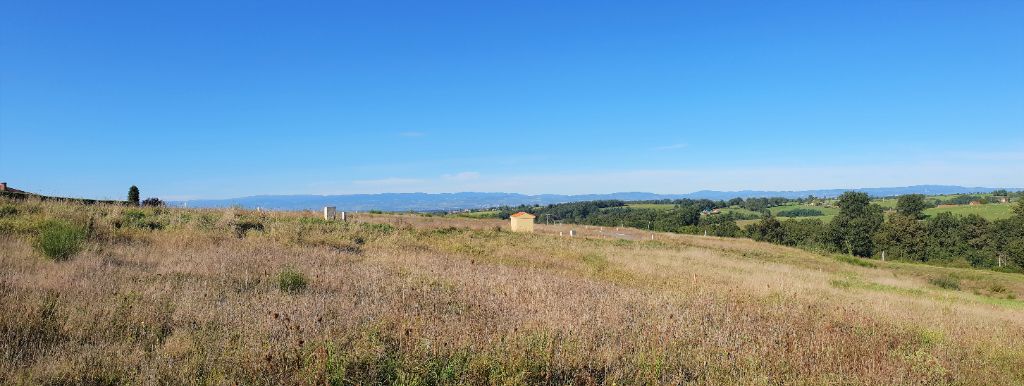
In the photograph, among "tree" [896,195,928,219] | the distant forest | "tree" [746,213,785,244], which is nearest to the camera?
the distant forest

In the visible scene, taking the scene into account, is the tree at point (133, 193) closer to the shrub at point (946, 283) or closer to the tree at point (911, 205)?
the shrub at point (946, 283)

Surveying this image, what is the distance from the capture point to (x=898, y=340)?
7262mm

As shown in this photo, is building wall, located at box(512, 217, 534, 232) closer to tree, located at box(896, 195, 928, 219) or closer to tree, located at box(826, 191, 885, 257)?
tree, located at box(826, 191, 885, 257)

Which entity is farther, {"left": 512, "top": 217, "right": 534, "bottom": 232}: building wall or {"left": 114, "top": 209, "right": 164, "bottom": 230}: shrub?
{"left": 512, "top": 217, "right": 534, "bottom": 232}: building wall

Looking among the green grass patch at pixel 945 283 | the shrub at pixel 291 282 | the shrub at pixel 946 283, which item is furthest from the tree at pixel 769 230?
the shrub at pixel 291 282

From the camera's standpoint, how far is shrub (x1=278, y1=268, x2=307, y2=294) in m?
7.88

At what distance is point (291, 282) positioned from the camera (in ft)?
26.6

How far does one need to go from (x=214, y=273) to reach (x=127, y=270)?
1.25m

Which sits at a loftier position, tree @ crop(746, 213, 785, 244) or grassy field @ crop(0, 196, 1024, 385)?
grassy field @ crop(0, 196, 1024, 385)

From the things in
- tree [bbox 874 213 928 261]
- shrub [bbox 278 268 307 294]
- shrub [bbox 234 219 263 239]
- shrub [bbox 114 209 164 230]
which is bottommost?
tree [bbox 874 213 928 261]

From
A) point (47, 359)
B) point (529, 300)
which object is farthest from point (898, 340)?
point (47, 359)

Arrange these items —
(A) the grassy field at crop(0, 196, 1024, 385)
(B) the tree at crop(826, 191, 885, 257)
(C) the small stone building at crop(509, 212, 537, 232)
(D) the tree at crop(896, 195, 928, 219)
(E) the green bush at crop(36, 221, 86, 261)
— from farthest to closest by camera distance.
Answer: (D) the tree at crop(896, 195, 928, 219)
(B) the tree at crop(826, 191, 885, 257)
(C) the small stone building at crop(509, 212, 537, 232)
(E) the green bush at crop(36, 221, 86, 261)
(A) the grassy field at crop(0, 196, 1024, 385)

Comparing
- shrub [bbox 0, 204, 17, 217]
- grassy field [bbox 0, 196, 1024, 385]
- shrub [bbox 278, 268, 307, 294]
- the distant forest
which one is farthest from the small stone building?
shrub [bbox 278, 268, 307, 294]

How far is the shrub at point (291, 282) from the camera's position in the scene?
7.88 meters
